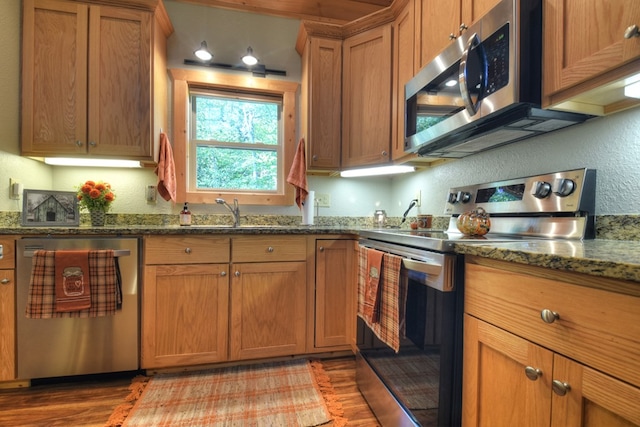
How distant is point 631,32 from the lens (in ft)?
2.56

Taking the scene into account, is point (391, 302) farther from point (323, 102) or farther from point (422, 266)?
point (323, 102)

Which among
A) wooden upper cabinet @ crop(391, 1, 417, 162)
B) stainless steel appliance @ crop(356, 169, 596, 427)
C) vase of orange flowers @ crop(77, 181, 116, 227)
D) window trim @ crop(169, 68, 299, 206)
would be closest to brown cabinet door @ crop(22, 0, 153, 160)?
vase of orange flowers @ crop(77, 181, 116, 227)

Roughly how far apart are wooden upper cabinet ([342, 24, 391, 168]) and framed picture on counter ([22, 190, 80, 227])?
1910 millimetres

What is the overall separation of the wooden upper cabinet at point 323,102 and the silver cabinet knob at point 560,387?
1.89 meters

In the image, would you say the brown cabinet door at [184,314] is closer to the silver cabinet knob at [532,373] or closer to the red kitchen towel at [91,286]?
the red kitchen towel at [91,286]

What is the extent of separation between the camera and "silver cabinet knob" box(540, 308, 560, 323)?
645mm

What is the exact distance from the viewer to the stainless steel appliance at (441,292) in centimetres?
94

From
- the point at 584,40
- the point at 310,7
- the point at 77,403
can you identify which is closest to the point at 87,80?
the point at 310,7

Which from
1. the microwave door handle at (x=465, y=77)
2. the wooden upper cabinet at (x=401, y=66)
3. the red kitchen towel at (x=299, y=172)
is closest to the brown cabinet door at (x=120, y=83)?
the red kitchen towel at (x=299, y=172)

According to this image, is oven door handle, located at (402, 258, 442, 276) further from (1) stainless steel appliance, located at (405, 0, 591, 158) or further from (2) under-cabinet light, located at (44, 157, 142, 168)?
(2) under-cabinet light, located at (44, 157, 142, 168)

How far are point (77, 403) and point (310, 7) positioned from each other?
3.20 m

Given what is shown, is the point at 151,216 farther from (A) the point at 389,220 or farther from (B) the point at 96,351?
Result: (A) the point at 389,220

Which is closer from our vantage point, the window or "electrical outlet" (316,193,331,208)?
the window

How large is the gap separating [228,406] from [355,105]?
2130 millimetres
